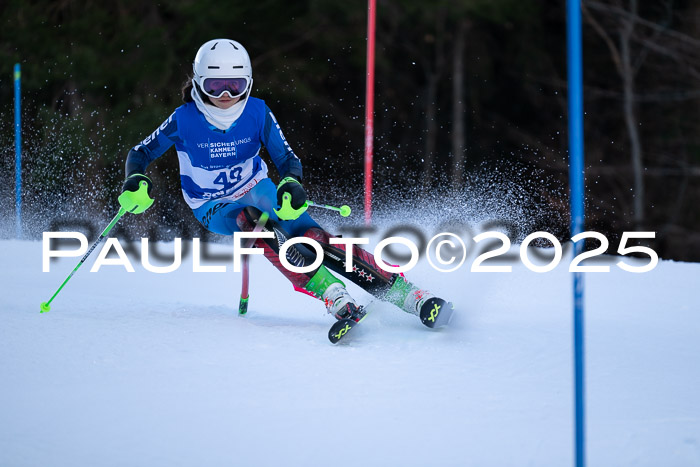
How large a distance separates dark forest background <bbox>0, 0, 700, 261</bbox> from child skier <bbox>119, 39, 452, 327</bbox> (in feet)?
16.6

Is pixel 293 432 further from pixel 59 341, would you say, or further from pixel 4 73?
pixel 4 73

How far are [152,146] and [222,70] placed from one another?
1.50 feet

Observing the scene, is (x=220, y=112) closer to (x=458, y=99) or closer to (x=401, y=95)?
(x=458, y=99)

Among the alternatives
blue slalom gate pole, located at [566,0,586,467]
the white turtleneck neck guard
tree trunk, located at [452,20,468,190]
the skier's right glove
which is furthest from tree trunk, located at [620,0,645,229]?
blue slalom gate pole, located at [566,0,586,467]

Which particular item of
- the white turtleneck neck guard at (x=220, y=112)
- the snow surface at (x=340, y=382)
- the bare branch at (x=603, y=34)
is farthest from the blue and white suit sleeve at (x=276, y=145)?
the bare branch at (x=603, y=34)

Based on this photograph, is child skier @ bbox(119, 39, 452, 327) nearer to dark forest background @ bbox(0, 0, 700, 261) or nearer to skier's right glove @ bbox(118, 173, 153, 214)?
skier's right glove @ bbox(118, 173, 153, 214)

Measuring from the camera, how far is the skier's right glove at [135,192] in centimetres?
333

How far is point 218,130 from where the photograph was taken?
3375 mm

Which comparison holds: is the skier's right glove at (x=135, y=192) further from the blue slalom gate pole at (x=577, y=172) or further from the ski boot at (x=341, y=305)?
the blue slalom gate pole at (x=577, y=172)

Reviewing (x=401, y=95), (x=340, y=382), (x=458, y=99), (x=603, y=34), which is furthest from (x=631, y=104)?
(x=340, y=382)

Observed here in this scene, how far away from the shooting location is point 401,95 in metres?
15.1

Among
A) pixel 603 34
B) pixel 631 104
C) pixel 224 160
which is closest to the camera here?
pixel 224 160

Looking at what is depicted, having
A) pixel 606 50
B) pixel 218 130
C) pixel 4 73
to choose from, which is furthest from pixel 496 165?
pixel 218 130

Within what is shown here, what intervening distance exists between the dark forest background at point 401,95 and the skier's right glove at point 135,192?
5040mm
